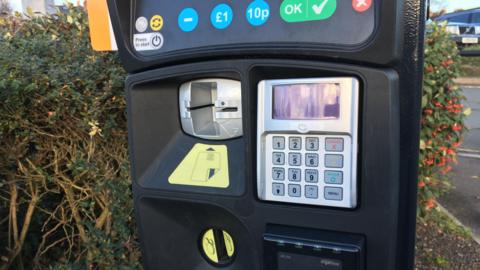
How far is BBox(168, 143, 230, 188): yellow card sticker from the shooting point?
128 centimetres

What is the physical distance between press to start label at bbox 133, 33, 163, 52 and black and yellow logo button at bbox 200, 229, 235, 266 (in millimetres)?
553

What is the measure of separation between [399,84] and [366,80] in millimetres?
70

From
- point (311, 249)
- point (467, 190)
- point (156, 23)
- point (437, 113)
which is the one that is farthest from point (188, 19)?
point (467, 190)

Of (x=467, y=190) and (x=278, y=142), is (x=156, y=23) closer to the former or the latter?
(x=278, y=142)

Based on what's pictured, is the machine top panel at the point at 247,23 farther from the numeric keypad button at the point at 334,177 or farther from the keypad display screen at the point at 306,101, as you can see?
the numeric keypad button at the point at 334,177

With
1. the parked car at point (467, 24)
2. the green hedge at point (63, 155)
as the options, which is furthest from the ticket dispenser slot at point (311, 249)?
the parked car at point (467, 24)

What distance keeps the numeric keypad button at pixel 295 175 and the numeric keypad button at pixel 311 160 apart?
29 mm

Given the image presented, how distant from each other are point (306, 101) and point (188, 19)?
14.7 inches

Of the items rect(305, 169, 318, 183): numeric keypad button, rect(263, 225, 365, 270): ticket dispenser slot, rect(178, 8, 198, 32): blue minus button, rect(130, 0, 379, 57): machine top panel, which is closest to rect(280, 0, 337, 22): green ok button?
rect(130, 0, 379, 57): machine top panel

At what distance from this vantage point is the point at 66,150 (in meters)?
2.21

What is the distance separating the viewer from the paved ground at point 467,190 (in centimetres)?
420

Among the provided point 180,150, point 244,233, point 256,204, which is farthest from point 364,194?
point 180,150

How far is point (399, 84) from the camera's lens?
1018 mm

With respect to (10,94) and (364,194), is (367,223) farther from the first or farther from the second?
(10,94)
